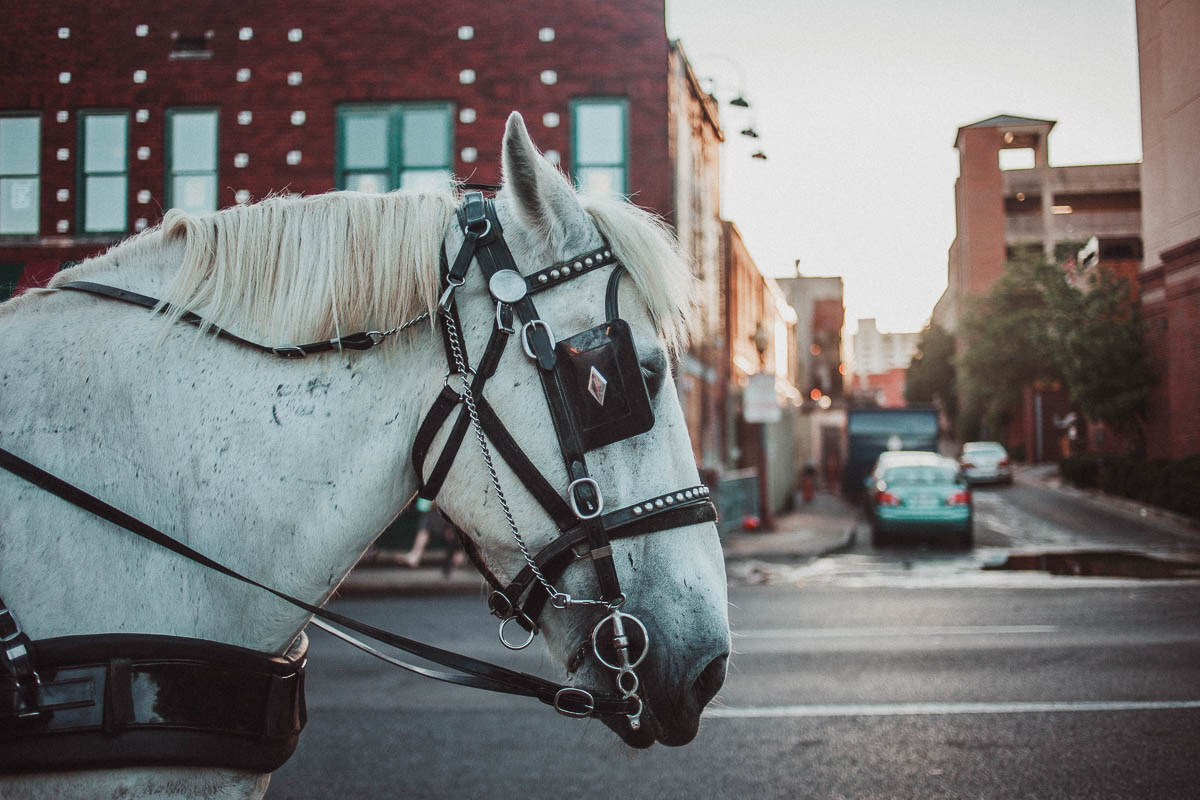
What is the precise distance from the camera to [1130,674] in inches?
246

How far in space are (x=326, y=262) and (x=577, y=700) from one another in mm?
998

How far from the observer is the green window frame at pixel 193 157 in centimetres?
1386

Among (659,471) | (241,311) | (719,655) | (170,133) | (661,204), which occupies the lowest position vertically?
(719,655)

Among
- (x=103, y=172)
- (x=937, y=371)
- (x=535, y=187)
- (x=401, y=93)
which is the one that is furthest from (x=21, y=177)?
(x=937, y=371)

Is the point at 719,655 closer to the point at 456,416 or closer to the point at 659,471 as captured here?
the point at 659,471

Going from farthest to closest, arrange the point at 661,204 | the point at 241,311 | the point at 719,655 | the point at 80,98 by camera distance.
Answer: the point at 661,204, the point at 80,98, the point at 241,311, the point at 719,655

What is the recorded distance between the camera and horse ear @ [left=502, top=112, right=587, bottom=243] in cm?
166

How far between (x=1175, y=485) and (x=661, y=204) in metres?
9.93

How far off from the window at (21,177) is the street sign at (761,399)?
12477 mm

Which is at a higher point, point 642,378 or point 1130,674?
point 642,378

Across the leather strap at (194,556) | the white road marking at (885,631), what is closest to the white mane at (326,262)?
the leather strap at (194,556)

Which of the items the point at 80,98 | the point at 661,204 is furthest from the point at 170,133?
the point at 661,204

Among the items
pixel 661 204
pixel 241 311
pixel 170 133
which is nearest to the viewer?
pixel 241 311

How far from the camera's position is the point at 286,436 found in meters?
1.66
